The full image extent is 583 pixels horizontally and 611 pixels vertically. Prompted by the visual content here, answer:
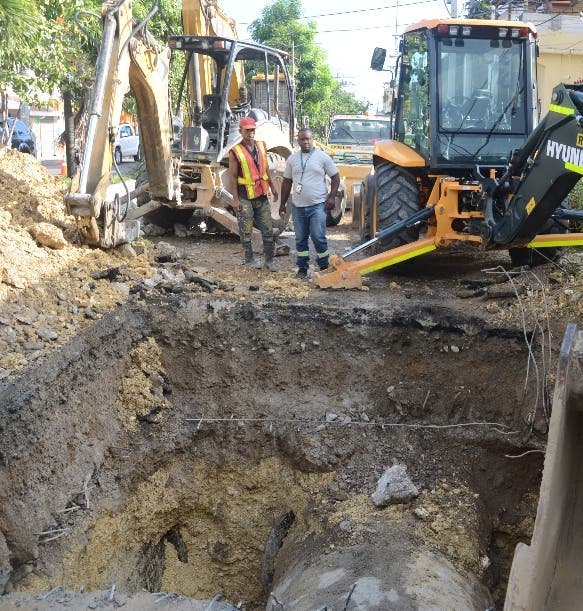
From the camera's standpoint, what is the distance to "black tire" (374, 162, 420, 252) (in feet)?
27.0

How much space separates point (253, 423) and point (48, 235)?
313cm

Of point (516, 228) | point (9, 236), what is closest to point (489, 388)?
point (516, 228)

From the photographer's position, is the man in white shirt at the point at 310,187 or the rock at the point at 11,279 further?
the man in white shirt at the point at 310,187

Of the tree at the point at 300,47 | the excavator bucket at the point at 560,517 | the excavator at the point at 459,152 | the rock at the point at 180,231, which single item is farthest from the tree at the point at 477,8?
the excavator bucket at the point at 560,517

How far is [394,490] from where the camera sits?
5.35 metres

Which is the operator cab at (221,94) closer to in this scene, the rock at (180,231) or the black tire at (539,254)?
the rock at (180,231)

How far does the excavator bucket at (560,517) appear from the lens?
134 inches

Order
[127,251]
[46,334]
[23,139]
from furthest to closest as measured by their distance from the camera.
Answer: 1. [23,139]
2. [127,251]
3. [46,334]

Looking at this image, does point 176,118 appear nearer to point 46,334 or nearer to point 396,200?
point 396,200

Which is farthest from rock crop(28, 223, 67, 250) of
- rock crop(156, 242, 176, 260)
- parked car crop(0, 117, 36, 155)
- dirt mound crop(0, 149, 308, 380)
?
parked car crop(0, 117, 36, 155)

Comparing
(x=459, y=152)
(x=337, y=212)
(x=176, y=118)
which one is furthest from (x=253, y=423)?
(x=337, y=212)

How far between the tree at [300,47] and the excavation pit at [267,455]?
85.2 ft

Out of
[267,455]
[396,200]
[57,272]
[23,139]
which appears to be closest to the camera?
[267,455]

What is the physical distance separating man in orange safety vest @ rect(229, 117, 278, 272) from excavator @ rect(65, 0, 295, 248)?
1.34 metres
